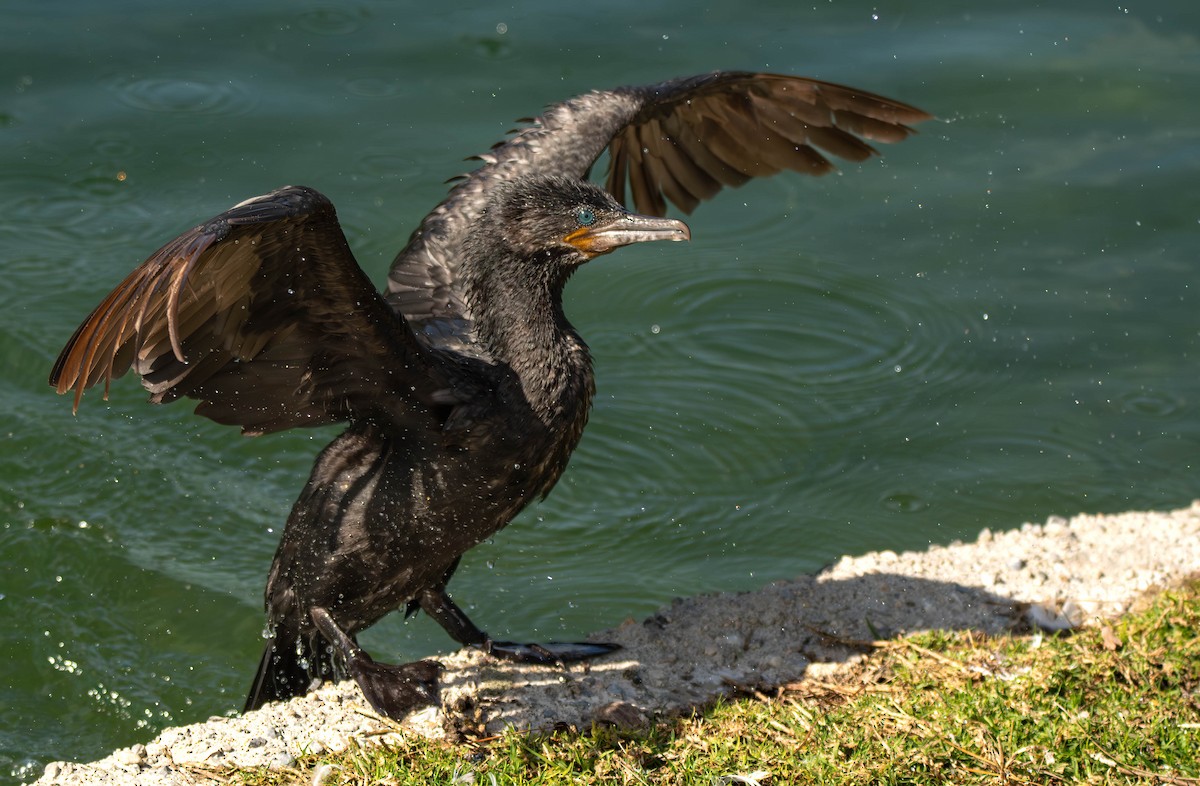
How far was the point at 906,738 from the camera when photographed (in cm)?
423

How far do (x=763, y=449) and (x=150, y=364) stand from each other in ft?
11.2

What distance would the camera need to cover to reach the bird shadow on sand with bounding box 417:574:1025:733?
4.54 meters

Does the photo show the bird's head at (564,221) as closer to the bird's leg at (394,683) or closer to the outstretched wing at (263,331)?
the outstretched wing at (263,331)

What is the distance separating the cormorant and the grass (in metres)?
0.38

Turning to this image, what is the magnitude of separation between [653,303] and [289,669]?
308cm

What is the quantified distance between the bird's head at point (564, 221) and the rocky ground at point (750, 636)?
134 cm

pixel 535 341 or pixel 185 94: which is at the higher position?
pixel 185 94

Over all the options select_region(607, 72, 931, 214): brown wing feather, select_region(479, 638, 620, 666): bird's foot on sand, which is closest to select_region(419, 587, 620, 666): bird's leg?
select_region(479, 638, 620, 666): bird's foot on sand

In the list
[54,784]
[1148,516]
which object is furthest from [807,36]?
[54,784]

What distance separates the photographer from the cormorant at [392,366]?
397cm

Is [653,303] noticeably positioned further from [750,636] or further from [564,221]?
[564,221]

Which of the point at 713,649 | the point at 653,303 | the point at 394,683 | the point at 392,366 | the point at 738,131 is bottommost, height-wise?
the point at 713,649

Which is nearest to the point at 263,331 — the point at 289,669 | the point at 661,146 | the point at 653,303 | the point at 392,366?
the point at 392,366

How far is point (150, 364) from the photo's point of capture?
4.07 meters
